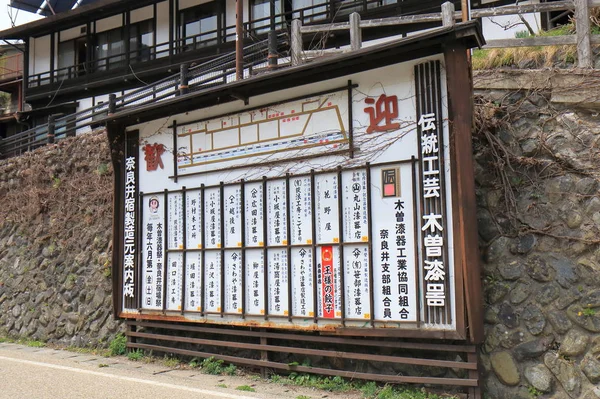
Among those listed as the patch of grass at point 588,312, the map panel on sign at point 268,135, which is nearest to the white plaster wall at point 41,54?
the map panel on sign at point 268,135

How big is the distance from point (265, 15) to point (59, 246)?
9998 millimetres

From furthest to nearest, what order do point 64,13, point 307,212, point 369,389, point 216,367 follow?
1. point 64,13
2. point 216,367
3. point 307,212
4. point 369,389

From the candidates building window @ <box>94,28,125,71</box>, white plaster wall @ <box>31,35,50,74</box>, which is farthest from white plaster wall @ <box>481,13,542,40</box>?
white plaster wall @ <box>31,35,50,74</box>

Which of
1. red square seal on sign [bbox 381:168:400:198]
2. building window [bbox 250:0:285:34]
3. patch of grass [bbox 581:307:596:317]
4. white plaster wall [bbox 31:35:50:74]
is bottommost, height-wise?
patch of grass [bbox 581:307:596:317]

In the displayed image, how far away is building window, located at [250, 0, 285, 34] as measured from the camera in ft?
54.3

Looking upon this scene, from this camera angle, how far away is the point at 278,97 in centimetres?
790

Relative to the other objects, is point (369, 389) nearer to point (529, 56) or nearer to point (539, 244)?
point (539, 244)

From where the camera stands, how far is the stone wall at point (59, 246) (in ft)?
36.4

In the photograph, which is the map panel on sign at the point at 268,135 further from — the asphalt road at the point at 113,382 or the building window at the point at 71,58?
the building window at the point at 71,58

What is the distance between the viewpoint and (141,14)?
20.3 m

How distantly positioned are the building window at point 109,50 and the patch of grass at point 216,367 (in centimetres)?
1577

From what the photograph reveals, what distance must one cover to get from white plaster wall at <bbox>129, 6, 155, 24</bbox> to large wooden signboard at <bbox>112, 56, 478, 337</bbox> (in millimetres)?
12466

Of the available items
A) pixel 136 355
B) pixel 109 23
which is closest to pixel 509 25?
pixel 136 355

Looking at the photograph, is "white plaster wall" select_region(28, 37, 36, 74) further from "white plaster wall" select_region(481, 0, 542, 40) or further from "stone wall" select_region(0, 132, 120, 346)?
"white plaster wall" select_region(481, 0, 542, 40)
